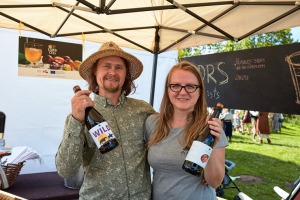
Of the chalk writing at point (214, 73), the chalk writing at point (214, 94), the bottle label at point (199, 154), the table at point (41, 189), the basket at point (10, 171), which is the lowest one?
the table at point (41, 189)

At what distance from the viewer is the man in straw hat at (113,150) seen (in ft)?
4.38

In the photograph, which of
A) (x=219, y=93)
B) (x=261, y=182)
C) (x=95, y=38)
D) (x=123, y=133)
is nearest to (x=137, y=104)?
(x=123, y=133)

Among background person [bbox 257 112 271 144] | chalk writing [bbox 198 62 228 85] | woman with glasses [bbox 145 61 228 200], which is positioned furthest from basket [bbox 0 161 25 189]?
background person [bbox 257 112 271 144]

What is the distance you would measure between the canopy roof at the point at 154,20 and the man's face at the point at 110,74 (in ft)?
1.45

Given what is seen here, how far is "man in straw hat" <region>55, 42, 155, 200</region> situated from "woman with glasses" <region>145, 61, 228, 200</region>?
8cm

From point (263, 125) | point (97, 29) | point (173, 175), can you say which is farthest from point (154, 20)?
point (263, 125)

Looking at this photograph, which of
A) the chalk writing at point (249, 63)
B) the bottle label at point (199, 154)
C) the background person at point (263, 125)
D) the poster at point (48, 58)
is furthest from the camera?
the background person at point (263, 125)

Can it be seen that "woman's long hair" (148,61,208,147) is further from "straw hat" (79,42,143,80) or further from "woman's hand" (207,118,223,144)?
"straw hat" (79,42,143,80)

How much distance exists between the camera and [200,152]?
4.02 feet

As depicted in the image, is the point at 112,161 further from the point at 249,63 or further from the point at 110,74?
the point at 249,63

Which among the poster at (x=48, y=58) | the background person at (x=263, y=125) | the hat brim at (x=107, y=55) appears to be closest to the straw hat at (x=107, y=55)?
the hat brim at (x=107, y=55)

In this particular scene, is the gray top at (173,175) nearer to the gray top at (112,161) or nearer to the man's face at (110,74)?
the gray top at (112,161)

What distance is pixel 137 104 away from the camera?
1657 millimetres

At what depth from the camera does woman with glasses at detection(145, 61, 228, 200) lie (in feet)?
A: 4.59
